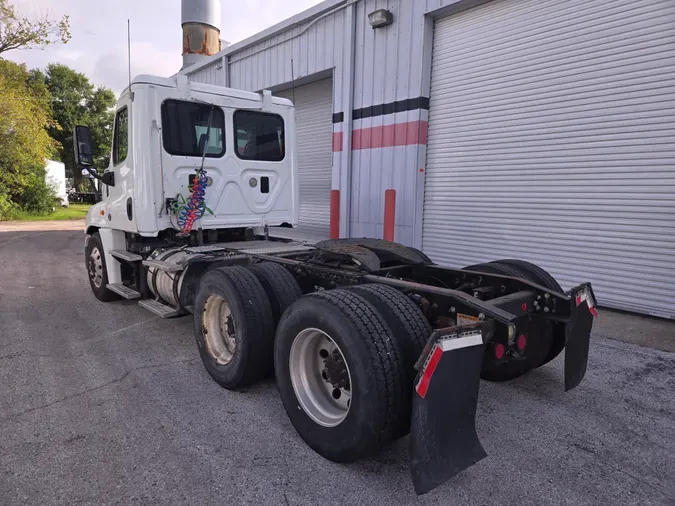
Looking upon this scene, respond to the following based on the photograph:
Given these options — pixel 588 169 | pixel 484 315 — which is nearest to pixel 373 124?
pixel 588 169

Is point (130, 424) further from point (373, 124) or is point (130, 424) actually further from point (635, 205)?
point (373, 124)

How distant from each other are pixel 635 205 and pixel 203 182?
5.65m

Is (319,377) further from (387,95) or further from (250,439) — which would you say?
(387,95)

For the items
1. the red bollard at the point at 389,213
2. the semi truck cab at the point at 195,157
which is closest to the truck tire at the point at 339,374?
the semi truck cab at the point at 195,157

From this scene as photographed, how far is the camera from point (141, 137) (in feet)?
16.8

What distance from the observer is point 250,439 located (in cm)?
304

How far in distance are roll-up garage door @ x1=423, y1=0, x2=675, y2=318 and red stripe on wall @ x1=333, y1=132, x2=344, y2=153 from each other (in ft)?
7.28

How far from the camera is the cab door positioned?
215 inches

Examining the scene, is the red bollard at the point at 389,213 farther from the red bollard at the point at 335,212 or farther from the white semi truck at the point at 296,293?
the white semi truck at the point at 296,293

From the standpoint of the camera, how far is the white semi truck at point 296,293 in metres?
2.44

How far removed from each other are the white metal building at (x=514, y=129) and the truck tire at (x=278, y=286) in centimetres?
456

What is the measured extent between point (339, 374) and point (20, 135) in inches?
919

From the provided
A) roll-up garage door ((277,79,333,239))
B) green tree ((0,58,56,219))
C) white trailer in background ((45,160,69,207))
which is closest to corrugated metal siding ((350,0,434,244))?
roll-up garage door ((277,79,333,239))

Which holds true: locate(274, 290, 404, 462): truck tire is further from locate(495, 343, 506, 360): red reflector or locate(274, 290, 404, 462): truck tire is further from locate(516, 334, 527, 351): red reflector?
locate(516, 334, 527, 351): red reflector
